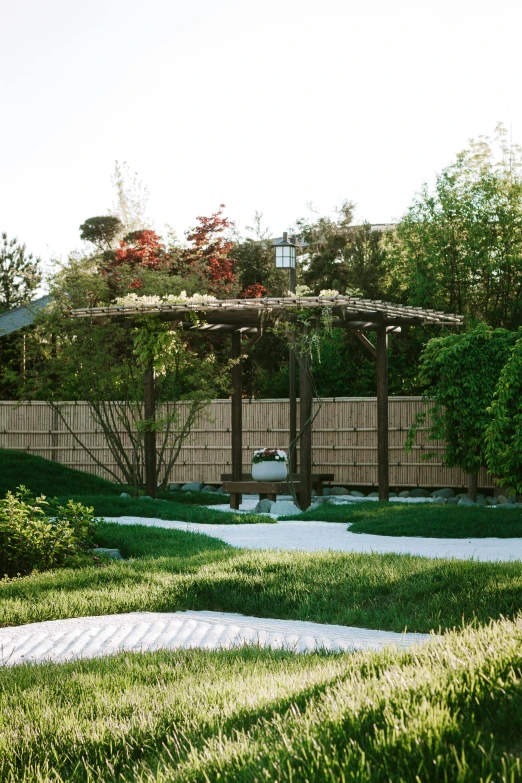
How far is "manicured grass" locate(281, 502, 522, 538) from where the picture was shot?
32.9ft

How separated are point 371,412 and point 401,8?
9296mm

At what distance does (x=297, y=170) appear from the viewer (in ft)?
74.4

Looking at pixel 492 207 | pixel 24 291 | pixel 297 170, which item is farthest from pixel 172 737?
pixel 24 291

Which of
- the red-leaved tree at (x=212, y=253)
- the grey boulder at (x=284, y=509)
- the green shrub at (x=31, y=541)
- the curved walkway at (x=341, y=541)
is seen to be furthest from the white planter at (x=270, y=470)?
Answer: the red-leaved tree at (x=212, y=253)

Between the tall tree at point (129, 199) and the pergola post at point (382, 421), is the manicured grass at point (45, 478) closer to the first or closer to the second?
the pergola post at point (382, 421)

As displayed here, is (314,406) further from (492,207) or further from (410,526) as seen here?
(410,526)

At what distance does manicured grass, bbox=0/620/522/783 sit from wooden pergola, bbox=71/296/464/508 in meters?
9.01

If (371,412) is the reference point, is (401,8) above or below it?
above

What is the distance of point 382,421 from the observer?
1431 cm

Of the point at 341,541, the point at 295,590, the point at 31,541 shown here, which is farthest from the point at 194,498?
the point at 295,590

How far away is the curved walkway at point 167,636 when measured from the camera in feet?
15.5

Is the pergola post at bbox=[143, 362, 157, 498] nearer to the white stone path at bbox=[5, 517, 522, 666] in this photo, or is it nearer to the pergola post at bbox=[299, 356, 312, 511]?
the pergola post at bbox=[299, 356, 312, 511]

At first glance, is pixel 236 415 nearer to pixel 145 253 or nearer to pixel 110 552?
pixel 110 552

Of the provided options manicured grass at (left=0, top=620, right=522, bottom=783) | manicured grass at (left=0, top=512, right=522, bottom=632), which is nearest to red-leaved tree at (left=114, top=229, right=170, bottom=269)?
manicured grass at (left=0, top=512, right=522, bottom=632)
